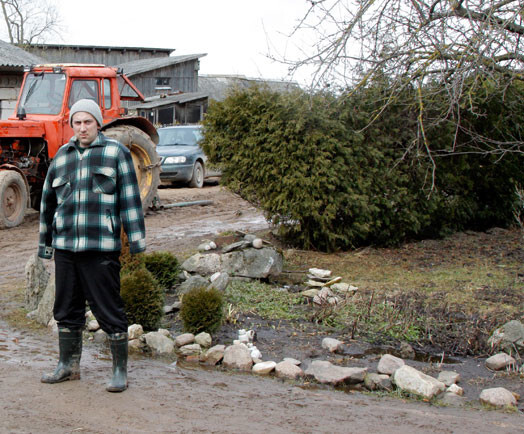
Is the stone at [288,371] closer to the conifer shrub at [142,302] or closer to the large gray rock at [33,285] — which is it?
the conifer shrub at [142,302]

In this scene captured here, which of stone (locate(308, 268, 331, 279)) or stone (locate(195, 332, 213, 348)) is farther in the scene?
stone (locate(308, 268, 331, 279))

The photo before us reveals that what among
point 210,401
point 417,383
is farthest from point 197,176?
point 210,401

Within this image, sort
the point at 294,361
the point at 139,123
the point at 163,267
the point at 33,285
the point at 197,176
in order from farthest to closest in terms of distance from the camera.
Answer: the point at 197,176 < the point at 139,123 < the point at 163,267 < the point at 33,285 < the point at 294,361

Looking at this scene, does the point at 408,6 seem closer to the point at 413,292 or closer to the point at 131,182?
the point at 413,292

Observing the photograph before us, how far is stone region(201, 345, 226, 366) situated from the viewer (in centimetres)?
555

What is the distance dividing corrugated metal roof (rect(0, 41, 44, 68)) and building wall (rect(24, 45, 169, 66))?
68.2 ft

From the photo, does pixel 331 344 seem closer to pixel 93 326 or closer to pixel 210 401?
pixel 210 401

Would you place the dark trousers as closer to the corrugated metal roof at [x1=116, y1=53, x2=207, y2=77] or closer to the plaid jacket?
the plaid jacket

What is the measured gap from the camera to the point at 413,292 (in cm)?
755

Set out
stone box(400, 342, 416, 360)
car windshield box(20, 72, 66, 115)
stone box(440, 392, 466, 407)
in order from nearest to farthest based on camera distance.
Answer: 1. stone box(440, 392, 466, 407)
2. stone box(400, 342, 416, 360)
3. car windshield box(20, 72, 66, 115)

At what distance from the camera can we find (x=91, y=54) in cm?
4700

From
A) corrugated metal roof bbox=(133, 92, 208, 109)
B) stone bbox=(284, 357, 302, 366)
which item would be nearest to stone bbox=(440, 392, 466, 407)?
stone bbox=(284, 357, 302, 366)

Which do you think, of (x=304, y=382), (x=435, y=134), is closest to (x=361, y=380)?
(x=304, y=382)

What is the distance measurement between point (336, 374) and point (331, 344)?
0.70 metres
